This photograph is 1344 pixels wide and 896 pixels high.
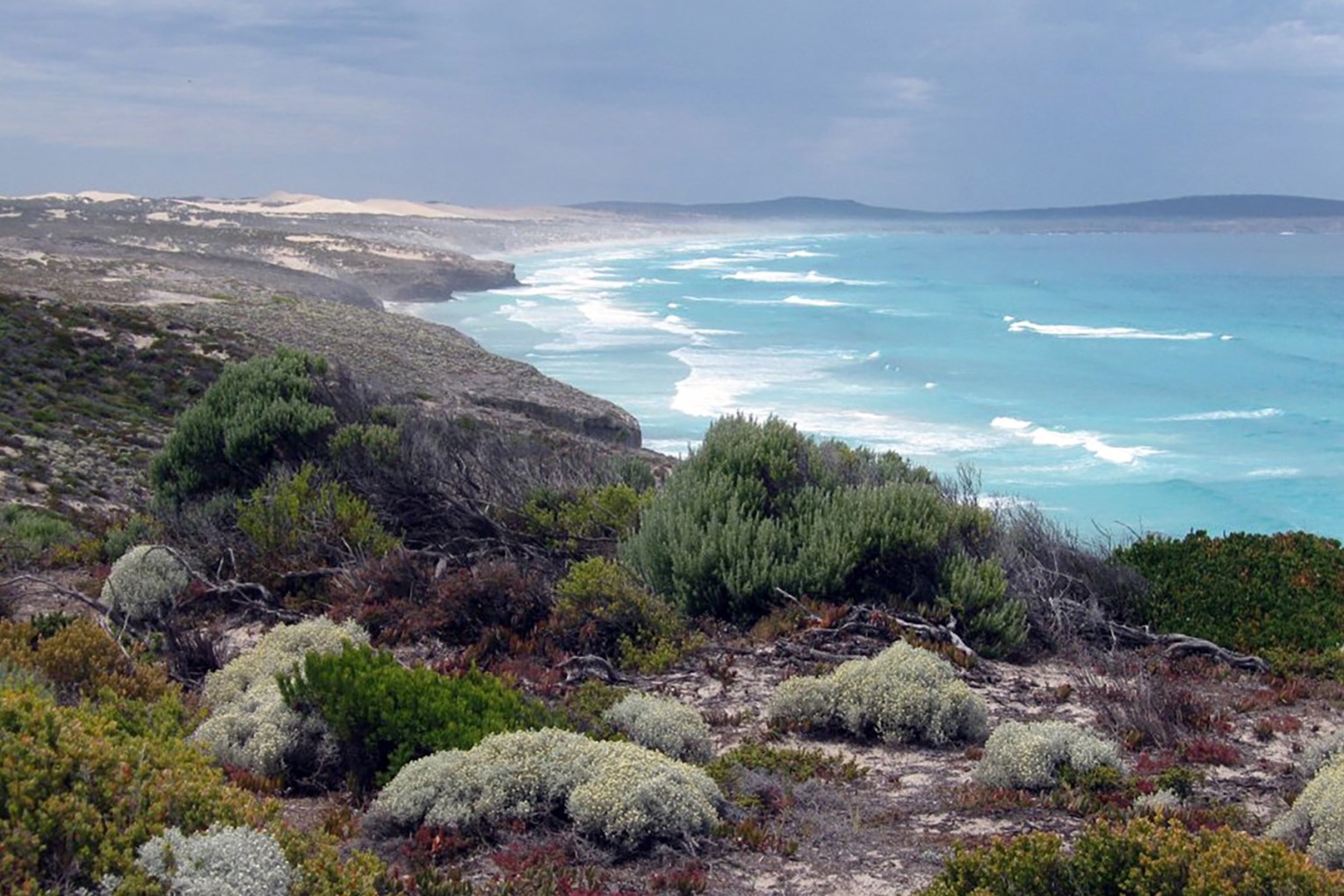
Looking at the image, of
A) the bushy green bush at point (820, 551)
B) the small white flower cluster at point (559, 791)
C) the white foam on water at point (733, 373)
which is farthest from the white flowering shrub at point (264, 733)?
the white foam on water at point (733, 373)

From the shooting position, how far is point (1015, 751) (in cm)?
514

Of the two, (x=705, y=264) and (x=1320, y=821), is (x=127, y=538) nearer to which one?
(x=1320, y=821)

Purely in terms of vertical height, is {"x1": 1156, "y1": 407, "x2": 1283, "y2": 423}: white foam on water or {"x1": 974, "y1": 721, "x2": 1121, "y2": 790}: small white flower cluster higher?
{"x1": 974, "y1": 721, "x2": 1121, "y2": 790}: small white flower cluster

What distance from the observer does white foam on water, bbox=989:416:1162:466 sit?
35.0m

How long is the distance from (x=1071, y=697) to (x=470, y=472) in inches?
222

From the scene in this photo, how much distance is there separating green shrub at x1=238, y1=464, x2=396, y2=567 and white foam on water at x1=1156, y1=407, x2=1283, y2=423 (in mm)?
36374

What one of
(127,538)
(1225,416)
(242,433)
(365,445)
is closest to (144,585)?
(127,538)

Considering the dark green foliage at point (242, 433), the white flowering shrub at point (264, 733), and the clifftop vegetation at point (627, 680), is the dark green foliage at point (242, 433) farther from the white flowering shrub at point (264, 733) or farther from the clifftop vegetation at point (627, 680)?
the white flowering shrub at point (264, 733)

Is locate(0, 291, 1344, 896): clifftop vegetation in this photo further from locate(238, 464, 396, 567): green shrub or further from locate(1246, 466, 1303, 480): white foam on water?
locate(1246, 466, 1303, 480): white foam on water

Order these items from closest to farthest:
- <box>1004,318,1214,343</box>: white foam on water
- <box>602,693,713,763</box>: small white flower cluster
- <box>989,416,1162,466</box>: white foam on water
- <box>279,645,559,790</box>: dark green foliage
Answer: <box>279,645,559,790</box>: dark green foliage < <box>602,693,713,763</box>: small white flower cluster < <box>989,416,1162,466</box>: white foam on water < <box>1004,318,1214,343</box>: white foam on water

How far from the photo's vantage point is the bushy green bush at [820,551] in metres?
7.86

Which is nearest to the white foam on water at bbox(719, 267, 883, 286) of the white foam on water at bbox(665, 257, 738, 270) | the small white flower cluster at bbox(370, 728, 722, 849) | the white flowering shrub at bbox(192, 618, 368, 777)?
the white foam on water at bbox(665, 257, 738, 270)

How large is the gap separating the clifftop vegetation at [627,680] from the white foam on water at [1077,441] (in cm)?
2597

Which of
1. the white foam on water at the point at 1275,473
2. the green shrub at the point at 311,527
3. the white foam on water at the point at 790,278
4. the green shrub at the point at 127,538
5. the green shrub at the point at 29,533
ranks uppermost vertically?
the white foam on water at the point at 790,278
